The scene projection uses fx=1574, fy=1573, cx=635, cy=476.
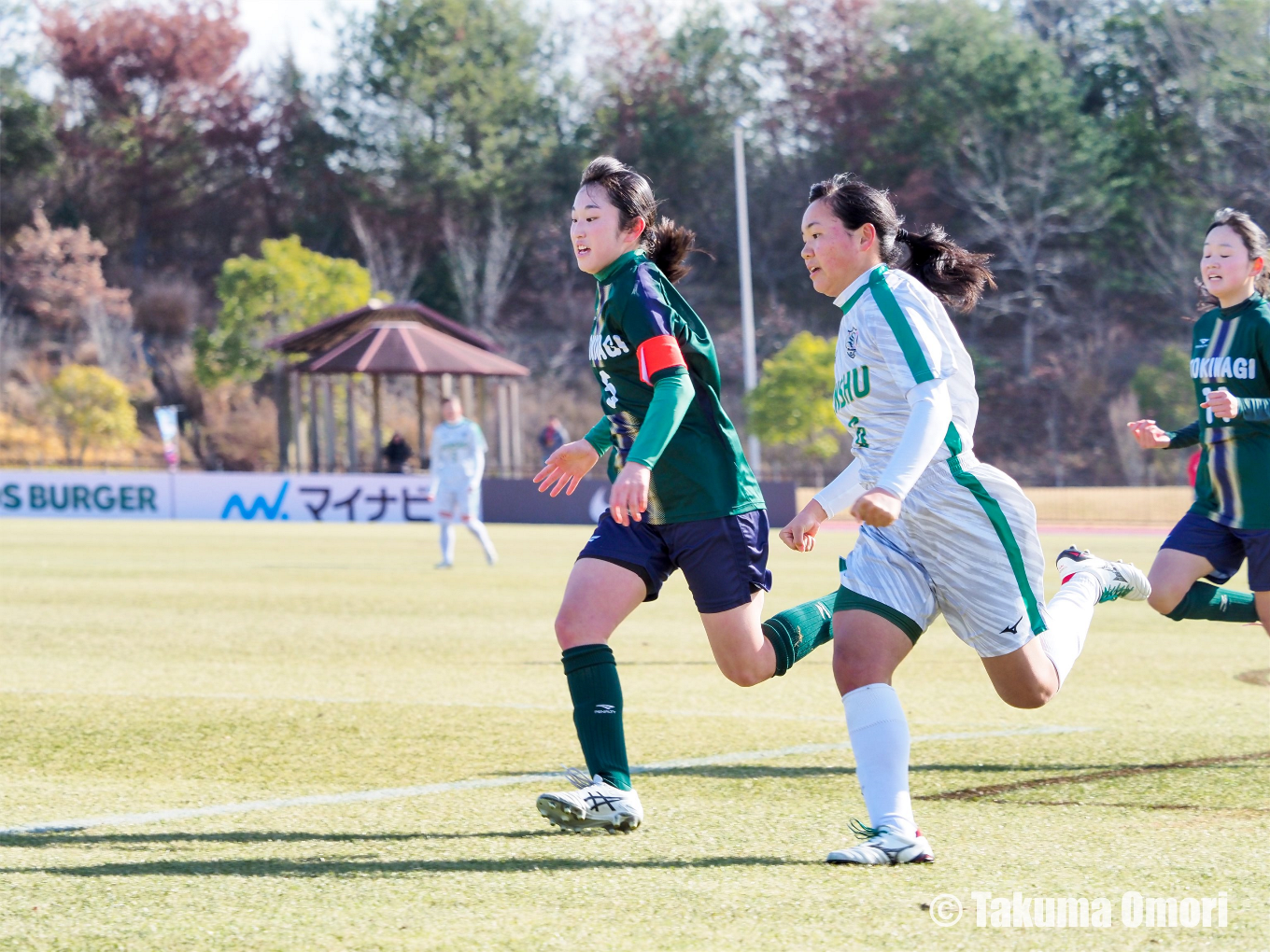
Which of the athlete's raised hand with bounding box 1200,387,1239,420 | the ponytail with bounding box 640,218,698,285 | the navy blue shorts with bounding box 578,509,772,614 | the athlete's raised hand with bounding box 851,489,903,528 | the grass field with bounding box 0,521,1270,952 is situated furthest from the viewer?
the athlete's raised hand with bounding box 1200,387,1239,420

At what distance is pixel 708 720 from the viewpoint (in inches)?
295

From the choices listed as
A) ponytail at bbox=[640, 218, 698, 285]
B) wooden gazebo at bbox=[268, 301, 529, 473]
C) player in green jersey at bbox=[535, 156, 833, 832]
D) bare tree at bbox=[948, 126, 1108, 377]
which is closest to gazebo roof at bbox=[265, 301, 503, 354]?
wooden gazebo at bbox=[268, 301, 529, 473]

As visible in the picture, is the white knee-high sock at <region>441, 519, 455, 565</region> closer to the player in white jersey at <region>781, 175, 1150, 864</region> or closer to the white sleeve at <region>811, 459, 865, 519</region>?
the white sleeve at <region>811, 459, 865, 519</region>

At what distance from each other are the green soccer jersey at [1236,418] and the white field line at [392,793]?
4.45 feet

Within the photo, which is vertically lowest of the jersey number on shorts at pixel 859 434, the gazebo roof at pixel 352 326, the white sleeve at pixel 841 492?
the white sleeve at pixel 841 492

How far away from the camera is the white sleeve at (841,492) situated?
480cm

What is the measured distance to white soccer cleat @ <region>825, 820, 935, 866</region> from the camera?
13.7ft

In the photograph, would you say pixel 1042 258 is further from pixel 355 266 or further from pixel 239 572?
pixel 239 572

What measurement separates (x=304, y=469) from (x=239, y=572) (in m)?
26.2

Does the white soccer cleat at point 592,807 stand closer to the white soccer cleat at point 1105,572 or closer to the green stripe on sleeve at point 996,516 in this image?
the green stripe on sleeve at point 996,516

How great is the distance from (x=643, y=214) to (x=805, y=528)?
4.10ft

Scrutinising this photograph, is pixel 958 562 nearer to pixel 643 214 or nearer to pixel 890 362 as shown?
pixel 890 362

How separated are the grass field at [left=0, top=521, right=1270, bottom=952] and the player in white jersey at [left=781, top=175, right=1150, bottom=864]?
42cm

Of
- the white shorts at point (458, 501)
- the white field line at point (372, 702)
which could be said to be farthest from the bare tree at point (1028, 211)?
the white field line at point (372, 702)
